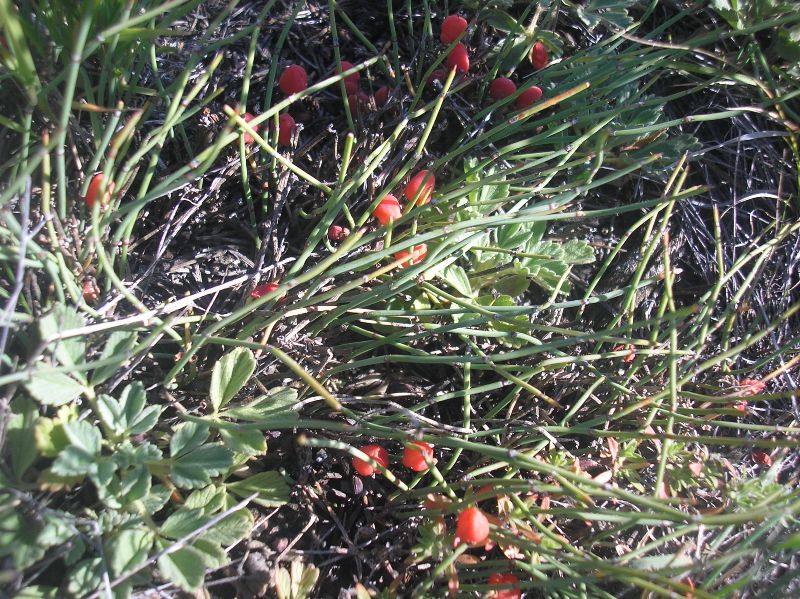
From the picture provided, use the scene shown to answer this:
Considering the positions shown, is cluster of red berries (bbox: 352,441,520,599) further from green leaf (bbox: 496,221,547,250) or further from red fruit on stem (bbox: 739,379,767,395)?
red fruit on stem (bbox: 739,379,767,395)

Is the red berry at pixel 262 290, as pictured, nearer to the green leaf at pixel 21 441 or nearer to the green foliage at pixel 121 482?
the green foliage at pixel 121 482

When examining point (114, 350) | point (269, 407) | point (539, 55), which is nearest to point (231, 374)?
point (269, 407)

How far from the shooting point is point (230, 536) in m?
0.90

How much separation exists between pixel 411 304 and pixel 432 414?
225mm

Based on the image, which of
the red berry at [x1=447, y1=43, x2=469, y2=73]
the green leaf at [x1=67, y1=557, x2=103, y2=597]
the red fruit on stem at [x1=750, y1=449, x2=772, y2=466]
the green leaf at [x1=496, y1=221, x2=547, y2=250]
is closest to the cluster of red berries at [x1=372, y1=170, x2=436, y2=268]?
the green leaf at [x1=496, y1=221, x2=547, y2=250]

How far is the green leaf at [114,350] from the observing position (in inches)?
34.7

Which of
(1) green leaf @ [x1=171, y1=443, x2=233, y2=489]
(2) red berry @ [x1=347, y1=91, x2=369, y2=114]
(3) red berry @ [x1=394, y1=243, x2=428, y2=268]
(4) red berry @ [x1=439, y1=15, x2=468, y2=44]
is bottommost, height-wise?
(1) green leaf @ [x1=171, y1=443, x2=233, y2=489]

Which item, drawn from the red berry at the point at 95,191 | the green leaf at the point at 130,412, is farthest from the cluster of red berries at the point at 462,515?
the red berry at the point at 95,191

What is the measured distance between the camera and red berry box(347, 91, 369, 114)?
1301 mm

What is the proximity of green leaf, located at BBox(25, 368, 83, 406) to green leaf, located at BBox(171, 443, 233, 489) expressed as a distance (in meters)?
0.17

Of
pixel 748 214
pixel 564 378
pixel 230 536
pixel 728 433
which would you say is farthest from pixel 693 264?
pixel 230 536

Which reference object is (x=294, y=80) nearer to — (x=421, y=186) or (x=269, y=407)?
(x=421, y=186)

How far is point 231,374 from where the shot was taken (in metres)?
1.01

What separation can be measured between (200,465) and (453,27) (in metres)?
0.98
